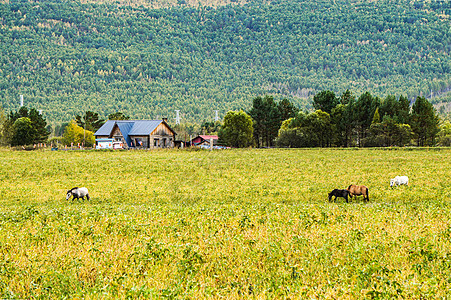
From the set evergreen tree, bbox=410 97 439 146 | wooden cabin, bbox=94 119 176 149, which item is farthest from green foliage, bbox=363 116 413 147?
wooden cabin, bbox=94 119 176 149

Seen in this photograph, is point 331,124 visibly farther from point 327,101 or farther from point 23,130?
point 23,130

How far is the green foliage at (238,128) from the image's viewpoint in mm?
124062

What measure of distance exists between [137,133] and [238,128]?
1265 inches

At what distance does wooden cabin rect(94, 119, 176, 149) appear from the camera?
108000 millimetres

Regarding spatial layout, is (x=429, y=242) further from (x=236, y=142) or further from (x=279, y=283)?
(x=236, y=142)

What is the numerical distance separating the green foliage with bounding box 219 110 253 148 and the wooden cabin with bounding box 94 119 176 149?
840 inches

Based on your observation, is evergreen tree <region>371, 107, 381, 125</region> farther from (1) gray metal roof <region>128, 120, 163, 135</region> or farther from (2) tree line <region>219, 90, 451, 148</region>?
(1) gray metal roof <region>128, 120, 163, 135</region>

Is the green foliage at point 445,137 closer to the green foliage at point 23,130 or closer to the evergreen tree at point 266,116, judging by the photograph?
the evergreen tree at point 266,116

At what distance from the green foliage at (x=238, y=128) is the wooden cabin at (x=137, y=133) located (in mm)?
21347

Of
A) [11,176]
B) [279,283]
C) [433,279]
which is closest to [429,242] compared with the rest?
[433,279]

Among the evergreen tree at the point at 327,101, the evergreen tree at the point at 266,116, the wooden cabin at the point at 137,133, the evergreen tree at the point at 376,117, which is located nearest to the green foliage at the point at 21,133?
the wooden cabin at the point at 137,133

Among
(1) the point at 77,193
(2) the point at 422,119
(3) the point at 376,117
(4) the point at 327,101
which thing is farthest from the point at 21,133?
(2) the point at 422,119

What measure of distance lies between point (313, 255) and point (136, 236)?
20.1 feet

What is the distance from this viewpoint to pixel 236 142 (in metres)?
128
